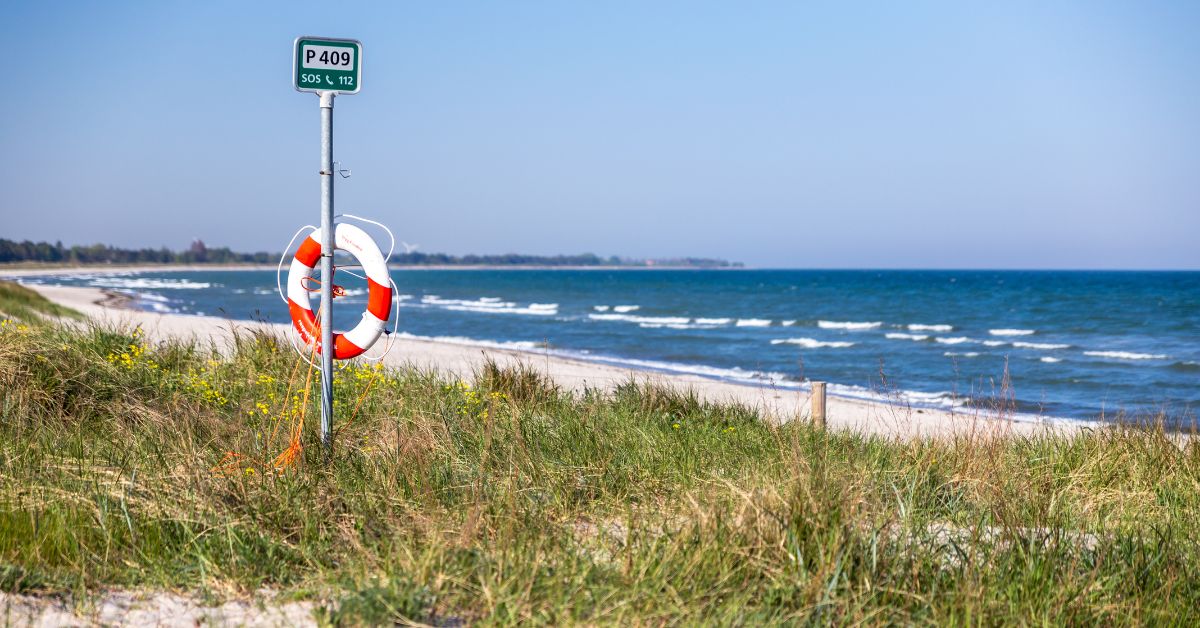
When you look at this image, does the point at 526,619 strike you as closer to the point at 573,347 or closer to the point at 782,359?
the point at 782,359

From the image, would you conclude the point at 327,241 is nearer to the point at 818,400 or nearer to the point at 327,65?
the point at 327,65

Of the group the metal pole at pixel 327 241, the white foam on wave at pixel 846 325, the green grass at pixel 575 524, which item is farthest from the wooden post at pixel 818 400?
the white foam on wave at pixel 846 325

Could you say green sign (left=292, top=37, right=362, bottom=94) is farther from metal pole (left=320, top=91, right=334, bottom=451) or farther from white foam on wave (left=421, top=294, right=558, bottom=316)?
white foam on wave (left=421, top=294, right=558, bottom=316)

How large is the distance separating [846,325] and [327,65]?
29262 millimetres

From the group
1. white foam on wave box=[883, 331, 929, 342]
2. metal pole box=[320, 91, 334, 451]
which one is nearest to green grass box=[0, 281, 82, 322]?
metal pole box=[320, 91, 334, 451]

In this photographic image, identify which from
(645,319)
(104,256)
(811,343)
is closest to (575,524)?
(811,343)

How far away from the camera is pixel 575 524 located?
3473mm

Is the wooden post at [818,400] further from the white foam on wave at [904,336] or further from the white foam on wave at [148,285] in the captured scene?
the white foam on wave at [148,285]

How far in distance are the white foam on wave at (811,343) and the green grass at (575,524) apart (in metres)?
18.3

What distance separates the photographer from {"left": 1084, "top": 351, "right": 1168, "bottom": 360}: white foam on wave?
67.7 feet

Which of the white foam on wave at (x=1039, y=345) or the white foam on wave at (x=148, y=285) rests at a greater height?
the white foam on wave at (x=148, y=285)

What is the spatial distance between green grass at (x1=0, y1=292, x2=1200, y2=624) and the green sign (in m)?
1.63

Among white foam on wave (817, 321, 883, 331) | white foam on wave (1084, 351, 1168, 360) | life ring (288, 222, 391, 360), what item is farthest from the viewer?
white foam on wave (817, 321, 883, 331)

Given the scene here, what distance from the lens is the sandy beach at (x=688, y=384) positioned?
773 centimetres
